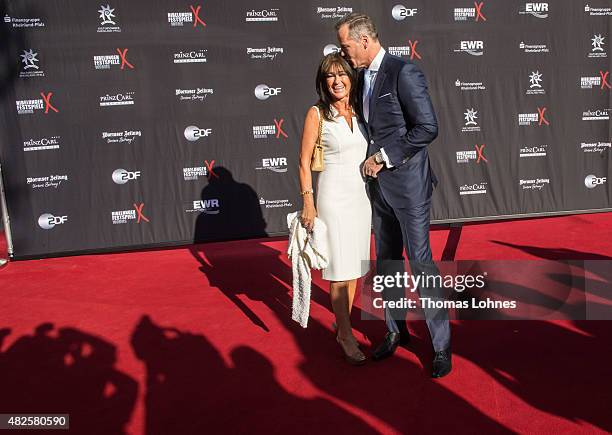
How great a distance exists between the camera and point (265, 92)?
5953 mm

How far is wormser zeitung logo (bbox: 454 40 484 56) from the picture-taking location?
20.1ft

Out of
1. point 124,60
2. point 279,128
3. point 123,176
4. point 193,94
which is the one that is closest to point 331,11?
point 279,128

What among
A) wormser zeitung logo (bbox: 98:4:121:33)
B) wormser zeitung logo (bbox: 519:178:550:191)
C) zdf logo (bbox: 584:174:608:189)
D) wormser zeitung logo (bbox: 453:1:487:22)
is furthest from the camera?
zdf logo (bbox: 584:174:608:189)

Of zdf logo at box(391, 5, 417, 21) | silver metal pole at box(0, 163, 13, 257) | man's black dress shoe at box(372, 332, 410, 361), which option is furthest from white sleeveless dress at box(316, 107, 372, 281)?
silver metal pole at box(0, 163, 13, 257)

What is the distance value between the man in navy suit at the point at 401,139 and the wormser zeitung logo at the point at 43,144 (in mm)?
4084

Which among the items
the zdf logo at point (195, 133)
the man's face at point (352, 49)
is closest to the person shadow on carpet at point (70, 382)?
the man's face at point (352, 49)

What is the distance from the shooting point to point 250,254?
5.51m

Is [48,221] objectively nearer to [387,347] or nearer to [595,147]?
[387,347]

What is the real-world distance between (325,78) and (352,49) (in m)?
0.21

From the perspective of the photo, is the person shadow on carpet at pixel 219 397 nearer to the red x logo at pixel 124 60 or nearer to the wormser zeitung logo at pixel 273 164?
the wormser zeitung logo at pixel 273 164

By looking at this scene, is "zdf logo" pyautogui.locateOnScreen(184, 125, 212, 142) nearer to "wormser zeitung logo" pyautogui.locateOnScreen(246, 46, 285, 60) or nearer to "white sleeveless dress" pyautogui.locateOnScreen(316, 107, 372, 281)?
"wormser zeitung logo" pyautogui.locateOnScreen(246, 46, 285, 60)

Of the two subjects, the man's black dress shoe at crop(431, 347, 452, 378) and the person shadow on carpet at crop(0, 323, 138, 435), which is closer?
the person shadow on carpet at crop(0, 323, 138, 435)

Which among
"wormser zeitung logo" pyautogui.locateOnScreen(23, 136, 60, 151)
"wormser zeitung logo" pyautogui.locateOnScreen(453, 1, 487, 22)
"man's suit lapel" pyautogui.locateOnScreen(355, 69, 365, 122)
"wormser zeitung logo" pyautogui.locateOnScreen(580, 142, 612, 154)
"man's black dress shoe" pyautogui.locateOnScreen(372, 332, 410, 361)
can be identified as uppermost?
"wormser zeitung logo" pyautogui.locateOnScreen(453, 1, 487, 22)

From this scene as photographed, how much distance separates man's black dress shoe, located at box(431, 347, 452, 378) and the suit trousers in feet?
0.10
